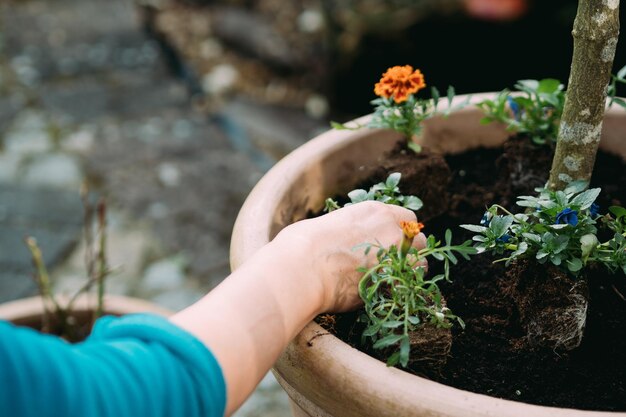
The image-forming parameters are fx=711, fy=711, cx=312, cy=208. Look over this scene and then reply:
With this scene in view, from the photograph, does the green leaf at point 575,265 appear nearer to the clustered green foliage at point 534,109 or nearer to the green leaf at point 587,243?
the green leaf at point 587,243

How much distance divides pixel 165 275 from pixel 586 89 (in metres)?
1.82

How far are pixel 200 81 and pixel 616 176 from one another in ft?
8.78

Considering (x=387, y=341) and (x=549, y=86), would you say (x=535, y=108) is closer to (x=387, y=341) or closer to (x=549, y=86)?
(x=549, y=86)

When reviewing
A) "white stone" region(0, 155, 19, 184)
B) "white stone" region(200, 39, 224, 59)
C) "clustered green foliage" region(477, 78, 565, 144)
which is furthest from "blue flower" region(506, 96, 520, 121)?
"white stone" region(200, 39, 224, 59)

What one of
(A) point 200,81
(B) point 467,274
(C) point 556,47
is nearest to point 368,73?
(C) point 556,47

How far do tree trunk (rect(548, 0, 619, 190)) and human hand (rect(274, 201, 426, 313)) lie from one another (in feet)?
0.95

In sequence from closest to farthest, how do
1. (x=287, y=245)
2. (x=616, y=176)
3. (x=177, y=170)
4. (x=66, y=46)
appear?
1. (x=287, y=245)
2. (x=616, y=176)
3. (x=177, y=170)
4. (x=66, y=46)

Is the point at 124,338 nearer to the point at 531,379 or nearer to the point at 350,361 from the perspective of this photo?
the point at 350,361

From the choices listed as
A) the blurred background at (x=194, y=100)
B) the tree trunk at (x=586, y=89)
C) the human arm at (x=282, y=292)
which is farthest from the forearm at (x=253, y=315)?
the blurred background at (x=194, y=100)

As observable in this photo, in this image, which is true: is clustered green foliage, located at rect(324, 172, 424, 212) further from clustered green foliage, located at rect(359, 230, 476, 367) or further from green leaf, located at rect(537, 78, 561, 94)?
green leaf, located at rect(537, 78, 561, 94)

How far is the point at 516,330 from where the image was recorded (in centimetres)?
107

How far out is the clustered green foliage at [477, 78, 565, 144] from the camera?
1.30 metres

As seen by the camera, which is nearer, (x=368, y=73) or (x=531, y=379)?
(x=531, y=379)

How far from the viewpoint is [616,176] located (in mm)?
1347
